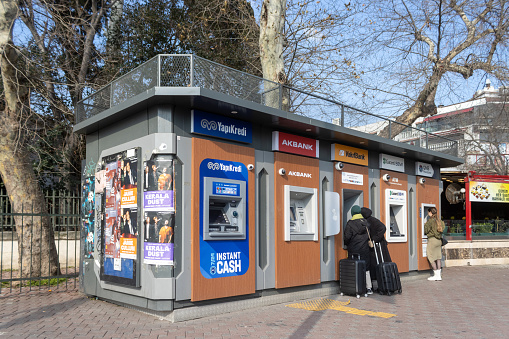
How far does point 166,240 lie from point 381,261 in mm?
5119

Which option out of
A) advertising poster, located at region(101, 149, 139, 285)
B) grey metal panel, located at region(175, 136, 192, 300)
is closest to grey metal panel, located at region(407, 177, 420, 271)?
grey metal panel, located at region(175, 136, 192, 300)

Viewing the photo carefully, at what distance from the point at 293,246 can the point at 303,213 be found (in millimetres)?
864

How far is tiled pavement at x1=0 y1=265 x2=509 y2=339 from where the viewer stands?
6125 mm

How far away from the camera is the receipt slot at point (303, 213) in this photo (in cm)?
Result: 891

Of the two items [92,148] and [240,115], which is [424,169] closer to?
[240,115]

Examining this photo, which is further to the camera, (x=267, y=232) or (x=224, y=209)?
(x=267, y=232)

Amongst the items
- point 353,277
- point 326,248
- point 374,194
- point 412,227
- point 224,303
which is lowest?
point 224,303

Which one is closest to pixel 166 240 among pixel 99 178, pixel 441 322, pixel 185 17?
pixel 99 178

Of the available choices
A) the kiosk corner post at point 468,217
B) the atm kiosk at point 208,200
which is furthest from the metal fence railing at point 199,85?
the kiosk corner post at point 468,217

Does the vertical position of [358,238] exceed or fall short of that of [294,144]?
it falls short

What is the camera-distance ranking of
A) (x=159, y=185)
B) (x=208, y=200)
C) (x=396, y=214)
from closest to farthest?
1. (x=159, y=185)
2. (x=208, y=200)
3. (x=396, y=214)

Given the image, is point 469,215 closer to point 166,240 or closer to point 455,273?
point 455,273

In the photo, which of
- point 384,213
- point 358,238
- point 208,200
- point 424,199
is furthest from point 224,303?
point 424,199

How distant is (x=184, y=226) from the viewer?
6.93 m
